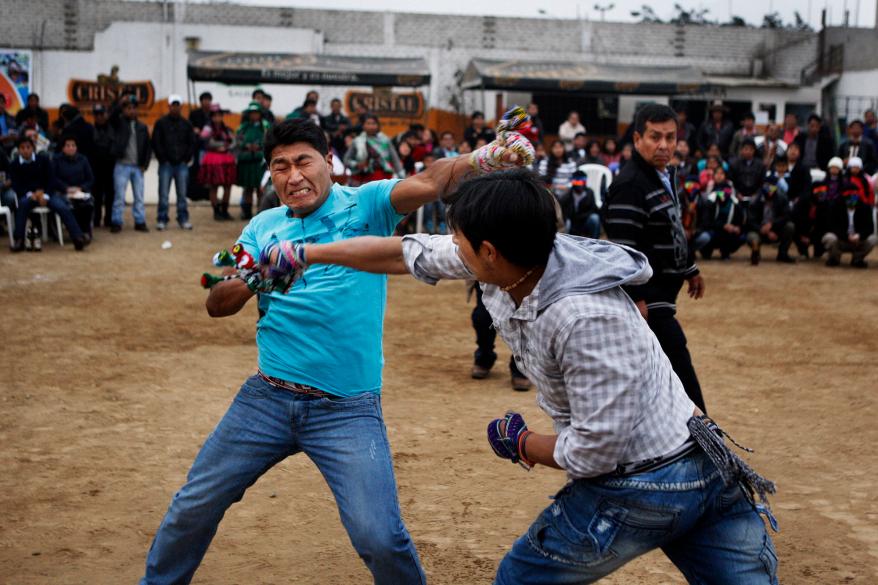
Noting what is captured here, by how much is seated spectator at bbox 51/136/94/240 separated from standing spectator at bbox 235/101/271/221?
9.58 feet

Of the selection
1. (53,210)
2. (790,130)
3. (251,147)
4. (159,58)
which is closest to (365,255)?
(53,210)

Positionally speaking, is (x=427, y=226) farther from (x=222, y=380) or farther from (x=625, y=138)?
(x=222, y=380)

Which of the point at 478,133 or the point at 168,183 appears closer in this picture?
the point at 168,183

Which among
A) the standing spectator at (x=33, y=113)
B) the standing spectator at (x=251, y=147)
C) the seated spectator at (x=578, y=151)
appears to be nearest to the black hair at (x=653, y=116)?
the seated spectator at (x=578, y=151)

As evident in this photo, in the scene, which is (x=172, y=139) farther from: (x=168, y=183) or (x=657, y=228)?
(x=657, y=228)

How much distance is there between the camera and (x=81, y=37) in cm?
2883

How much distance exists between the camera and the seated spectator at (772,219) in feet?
51.6

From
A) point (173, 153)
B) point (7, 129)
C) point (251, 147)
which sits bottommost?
point (173, 153)

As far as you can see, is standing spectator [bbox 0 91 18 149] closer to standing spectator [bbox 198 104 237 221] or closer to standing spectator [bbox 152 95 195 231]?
standing spectator [bbox 152 95 195 231]

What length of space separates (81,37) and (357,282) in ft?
91.3

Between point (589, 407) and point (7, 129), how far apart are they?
53.6ft

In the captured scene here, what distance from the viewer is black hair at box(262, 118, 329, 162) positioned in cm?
380

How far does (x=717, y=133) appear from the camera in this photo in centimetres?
1961

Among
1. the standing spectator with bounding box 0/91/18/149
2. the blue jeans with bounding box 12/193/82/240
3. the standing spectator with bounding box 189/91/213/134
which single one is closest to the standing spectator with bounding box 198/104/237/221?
the standing spectator with bounding box 189/91/213/134
